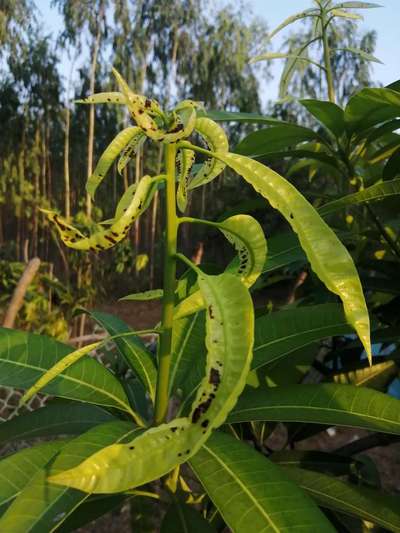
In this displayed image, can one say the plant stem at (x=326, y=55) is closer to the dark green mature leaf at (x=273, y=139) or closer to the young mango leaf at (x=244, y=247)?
the dark green mature leaf at (x=273, y=139)

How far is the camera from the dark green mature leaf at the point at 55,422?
21.8 inches

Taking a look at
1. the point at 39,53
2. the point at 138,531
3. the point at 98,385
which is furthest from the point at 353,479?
the point at 39,53

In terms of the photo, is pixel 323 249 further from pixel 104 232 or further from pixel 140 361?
pixel 140 361

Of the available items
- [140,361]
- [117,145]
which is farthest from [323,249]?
[140,361]

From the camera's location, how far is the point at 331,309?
542mm

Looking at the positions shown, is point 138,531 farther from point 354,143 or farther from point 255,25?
point 255,25

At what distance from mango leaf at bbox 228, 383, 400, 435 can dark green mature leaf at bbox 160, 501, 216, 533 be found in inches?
3.9

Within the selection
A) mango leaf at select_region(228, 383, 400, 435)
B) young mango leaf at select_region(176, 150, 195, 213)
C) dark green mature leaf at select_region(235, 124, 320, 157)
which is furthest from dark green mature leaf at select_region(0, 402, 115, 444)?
dark green mature leaf at select_region(235, 124, 320, 157)

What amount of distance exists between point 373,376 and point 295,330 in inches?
8.9

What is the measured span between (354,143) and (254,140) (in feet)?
0.42

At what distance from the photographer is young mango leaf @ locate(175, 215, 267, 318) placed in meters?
0.38

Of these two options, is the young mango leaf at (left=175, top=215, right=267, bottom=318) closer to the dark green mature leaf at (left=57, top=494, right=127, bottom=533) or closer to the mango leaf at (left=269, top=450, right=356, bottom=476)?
the dark green mature leaf at (left=57, top=494, right=127, bottom=533)

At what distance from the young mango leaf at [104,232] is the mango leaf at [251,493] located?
0.69ft

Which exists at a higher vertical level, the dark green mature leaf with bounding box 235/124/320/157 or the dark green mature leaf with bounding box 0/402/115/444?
the dark green mature leaf with bounding box 235/124/320/157
